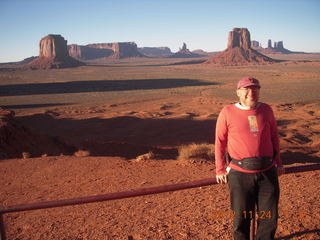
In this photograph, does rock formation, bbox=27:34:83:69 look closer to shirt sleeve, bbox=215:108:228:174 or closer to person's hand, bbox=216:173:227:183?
shirt sleeve, bbox=215:108:228:174

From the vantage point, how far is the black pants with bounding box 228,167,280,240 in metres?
2.72

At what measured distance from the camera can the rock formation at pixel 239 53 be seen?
10488cm

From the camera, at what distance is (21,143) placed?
511 inches

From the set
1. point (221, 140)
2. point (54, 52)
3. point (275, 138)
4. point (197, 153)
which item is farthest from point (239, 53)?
point (221, 140)

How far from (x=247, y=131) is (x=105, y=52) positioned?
200 meters

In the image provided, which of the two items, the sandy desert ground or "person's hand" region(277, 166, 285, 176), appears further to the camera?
the sandy desert ground

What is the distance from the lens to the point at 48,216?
5.25m

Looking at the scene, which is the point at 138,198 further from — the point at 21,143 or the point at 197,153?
the point at 21,143

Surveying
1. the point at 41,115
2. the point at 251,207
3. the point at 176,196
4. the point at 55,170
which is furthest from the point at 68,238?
the point at 41,115

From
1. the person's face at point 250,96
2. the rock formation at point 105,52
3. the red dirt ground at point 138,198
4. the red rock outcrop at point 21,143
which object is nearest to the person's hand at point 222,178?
the person's face at point 250,96

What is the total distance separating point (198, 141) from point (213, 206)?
10085 millimetres

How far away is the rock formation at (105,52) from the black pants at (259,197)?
7233 inches

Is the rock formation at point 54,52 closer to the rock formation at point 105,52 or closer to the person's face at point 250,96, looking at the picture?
the rock formation at point 105,52

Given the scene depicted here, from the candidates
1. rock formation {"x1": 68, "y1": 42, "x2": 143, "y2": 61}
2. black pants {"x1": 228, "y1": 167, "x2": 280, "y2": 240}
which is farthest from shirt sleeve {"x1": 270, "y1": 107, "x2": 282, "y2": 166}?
rock formation {"x1": 68, "y1": 42, "x2": 143, "y2": 61}
